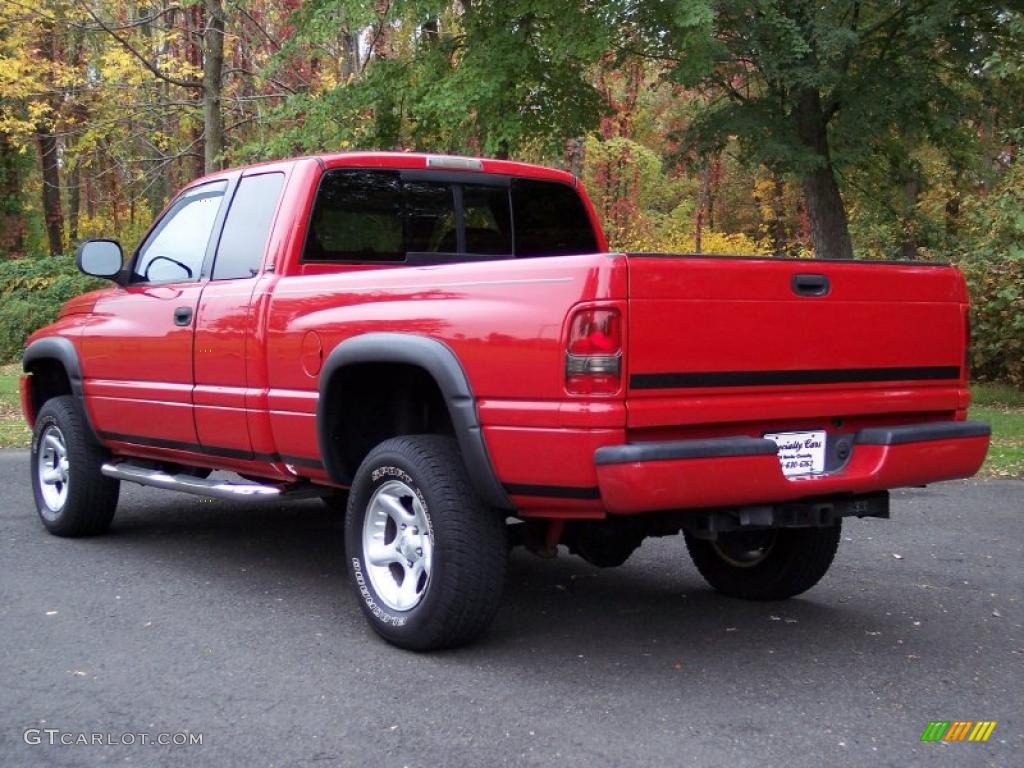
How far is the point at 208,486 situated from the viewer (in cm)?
→ 573

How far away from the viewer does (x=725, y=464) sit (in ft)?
13.1

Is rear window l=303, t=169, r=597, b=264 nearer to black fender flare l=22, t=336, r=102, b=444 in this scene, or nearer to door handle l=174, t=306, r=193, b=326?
door handle l=174, t=306, r=193, b=326

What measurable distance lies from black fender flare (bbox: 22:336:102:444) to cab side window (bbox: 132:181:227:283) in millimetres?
639

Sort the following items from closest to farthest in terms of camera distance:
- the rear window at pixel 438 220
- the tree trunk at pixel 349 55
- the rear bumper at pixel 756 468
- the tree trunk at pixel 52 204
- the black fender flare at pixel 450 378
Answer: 1. the rear bumper at pixel 756 468
2. the black fender flare at pixel 450 378
3. the rear window at pixel 438 220
4. the tree trunk at pixel 349 55
5. the tree trunk at pixel 52 204

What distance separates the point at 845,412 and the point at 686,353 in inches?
33.1

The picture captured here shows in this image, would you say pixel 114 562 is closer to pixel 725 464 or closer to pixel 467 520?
pixel 467 520

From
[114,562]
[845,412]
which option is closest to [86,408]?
[114,562]

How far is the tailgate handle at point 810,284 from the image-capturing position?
4270 millimetres

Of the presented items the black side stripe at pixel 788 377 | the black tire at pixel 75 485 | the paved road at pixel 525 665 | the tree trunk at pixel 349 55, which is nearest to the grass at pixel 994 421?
the paved road at pixel 525 665

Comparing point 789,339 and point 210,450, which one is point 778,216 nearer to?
point 210,450

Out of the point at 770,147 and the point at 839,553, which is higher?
the point at 770,147

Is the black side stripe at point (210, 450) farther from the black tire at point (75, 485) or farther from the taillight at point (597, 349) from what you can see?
the taillight at point (597, 349)


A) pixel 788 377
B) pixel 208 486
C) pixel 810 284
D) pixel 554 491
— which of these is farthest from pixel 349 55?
pixel 554 491

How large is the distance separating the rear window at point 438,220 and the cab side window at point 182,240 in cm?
91
